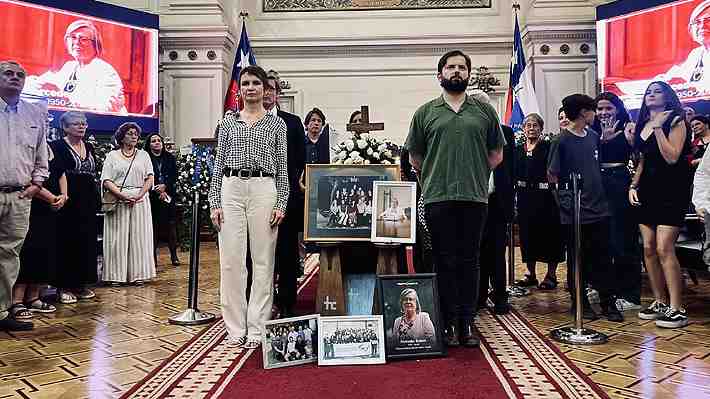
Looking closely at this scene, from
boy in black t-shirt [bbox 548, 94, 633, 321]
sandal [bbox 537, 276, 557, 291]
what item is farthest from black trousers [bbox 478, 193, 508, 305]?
sandal [bbox 537, 276, 557, 291]

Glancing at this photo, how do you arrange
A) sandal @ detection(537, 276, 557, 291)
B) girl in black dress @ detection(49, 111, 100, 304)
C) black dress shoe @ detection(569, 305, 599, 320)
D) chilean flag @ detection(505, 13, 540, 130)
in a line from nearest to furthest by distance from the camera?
black dress shoe @ detection(569, 305, 599, 320)
girl in black dress @ detection(49, 111, 100, 304)
sandal @ detection(537, 276, 557, 291)
chilean flag @ detection(505, 13, 540, 130)

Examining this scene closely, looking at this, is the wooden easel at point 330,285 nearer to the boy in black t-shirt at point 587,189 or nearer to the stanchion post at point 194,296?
the stanchion post at point 194,296

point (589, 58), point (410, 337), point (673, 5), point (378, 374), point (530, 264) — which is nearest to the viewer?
point (378, 374)

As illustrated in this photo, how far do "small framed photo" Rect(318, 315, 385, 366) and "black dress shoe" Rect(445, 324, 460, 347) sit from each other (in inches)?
18.2

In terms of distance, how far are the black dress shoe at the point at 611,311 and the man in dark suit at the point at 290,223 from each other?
207 cm

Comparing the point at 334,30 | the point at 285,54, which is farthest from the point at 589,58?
the point at 285,54

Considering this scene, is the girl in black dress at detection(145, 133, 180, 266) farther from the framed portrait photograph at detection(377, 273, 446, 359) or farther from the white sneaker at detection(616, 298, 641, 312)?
the white sneaker at detection(616, 298, 641, 312)

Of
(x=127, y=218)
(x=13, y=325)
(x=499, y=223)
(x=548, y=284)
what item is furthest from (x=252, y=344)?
(x=548, y=284)

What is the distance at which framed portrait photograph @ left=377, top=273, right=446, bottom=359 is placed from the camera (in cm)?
302

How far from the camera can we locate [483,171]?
3.23m

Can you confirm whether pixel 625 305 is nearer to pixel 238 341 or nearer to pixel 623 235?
pixel 623 235

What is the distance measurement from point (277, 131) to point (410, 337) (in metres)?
1.32

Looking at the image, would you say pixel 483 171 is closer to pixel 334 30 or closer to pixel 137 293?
pixel 137 293

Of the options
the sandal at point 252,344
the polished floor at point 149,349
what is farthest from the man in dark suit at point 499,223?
the sandal at point 252,344
